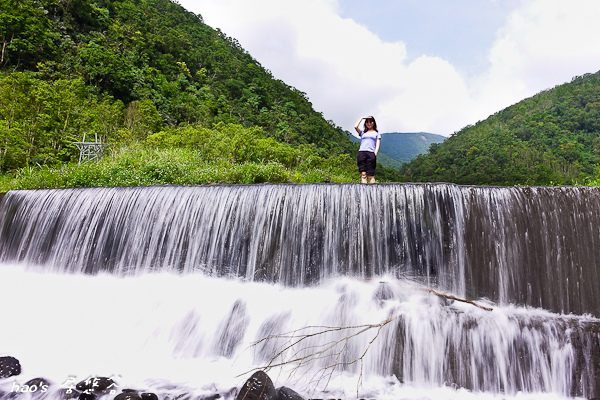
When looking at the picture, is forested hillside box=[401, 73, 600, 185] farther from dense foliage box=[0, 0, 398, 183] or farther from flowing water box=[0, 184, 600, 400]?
flowing water box=[0, 184, 600, 400]

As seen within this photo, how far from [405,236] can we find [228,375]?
348cm

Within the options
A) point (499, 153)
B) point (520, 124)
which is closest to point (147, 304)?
point (499, 153)

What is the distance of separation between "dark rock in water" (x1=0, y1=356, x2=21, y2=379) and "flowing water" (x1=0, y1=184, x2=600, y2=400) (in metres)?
0.12

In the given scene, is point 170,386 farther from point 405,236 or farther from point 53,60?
point 53,60

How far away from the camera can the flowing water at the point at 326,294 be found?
13.1 ft

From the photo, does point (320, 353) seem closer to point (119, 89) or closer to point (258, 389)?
Answer: point (258, 389)

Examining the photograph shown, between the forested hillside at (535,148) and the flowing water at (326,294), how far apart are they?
41.4m

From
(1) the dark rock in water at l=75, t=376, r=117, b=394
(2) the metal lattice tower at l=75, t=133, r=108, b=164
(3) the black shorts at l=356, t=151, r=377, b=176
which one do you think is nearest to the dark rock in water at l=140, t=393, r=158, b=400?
(1) the dark rock in water at l=75, t=376, r=117, b=394

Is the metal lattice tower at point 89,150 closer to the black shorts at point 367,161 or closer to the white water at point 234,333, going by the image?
the white water at point 234,333

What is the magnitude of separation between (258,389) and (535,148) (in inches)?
2797

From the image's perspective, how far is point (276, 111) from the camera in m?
51.6

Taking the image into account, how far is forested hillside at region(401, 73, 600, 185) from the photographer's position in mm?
46219

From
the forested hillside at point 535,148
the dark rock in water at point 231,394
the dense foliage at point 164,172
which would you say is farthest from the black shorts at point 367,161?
the forested hillside at point 535,148

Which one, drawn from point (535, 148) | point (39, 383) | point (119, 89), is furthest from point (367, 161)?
point (535, 148)
